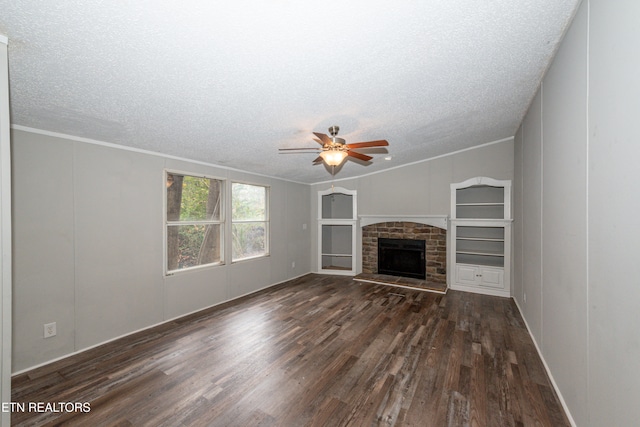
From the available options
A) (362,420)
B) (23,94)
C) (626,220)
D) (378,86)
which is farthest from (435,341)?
(23,94)

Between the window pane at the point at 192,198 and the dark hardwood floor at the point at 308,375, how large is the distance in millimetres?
1603

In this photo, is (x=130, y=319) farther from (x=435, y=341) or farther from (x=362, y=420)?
(x=435, y=341)

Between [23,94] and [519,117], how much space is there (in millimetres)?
5502

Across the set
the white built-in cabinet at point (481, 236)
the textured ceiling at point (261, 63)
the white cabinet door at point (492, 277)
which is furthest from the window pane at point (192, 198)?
the white cabinet door at point (492, 277)

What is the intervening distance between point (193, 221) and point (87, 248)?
134 cm

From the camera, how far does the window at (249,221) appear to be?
15.5ft

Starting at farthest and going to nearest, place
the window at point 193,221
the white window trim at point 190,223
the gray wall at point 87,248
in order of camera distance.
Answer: the window at point 193,221 → the white window trim at point 190,223 → the gray wall at point 87,248

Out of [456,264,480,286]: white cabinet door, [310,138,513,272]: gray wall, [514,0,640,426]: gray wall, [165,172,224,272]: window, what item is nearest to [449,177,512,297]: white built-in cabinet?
[456,264,480,286]: white cabinet door

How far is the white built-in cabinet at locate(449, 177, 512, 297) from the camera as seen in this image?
4730mm

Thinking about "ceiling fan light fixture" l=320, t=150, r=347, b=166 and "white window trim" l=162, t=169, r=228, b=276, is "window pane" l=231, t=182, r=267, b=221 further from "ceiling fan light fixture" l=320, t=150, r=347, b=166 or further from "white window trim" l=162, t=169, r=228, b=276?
"ceiling fan light fixture" l=320, t=150, r=347, b=166

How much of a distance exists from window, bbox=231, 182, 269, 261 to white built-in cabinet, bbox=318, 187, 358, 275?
5.69 ft

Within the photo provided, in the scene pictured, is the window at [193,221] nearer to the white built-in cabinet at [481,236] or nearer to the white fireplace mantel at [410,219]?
the white fireplace mantel at [410,219]

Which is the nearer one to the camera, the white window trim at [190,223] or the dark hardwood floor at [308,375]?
the dark hardwood floor at [308,375]

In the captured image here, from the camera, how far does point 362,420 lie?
1861mm
